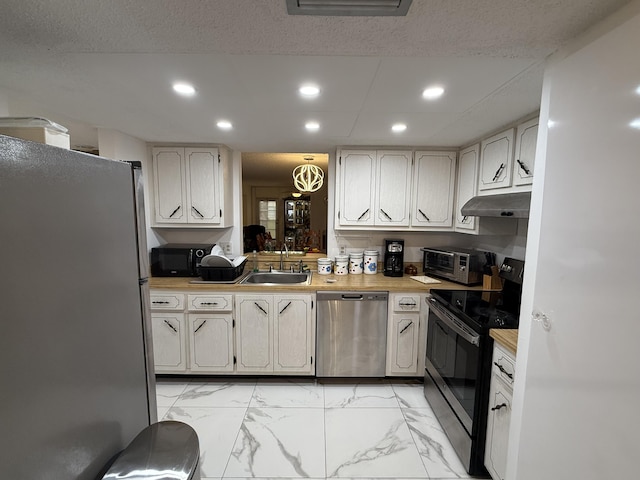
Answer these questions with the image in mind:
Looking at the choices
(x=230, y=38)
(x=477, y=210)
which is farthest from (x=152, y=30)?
(x=477, y=210)

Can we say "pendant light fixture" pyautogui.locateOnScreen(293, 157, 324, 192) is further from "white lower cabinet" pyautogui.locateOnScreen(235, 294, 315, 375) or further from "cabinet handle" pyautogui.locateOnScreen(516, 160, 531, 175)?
"cabinet handle" pyautogui.locateOnScreen(516, 160, 531, 175)

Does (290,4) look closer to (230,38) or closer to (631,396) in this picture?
(230,38)

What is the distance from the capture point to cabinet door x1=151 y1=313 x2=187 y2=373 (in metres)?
2.47

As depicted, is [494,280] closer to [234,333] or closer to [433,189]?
[433,189]

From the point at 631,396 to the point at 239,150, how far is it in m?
3.13

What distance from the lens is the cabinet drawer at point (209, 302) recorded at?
2.46 metres

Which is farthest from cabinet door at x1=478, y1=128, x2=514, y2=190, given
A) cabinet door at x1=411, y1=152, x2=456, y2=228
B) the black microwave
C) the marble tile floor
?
the black microwave

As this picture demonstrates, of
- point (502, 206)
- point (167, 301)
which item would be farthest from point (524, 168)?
point (167, 301)

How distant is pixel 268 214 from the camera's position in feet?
23.7

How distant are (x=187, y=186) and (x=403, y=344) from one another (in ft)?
8.21

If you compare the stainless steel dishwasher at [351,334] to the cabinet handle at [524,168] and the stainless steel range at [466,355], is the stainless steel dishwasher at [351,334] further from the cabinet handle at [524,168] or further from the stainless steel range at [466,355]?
the cabinet handle at [524,168]

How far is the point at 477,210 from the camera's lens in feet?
6.82

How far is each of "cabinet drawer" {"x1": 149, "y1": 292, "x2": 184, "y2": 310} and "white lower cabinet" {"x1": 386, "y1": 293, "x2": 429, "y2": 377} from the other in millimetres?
1832


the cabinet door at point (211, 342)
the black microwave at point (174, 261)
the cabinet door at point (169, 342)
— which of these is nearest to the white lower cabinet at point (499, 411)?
the cabinet door at point (211, 342)
